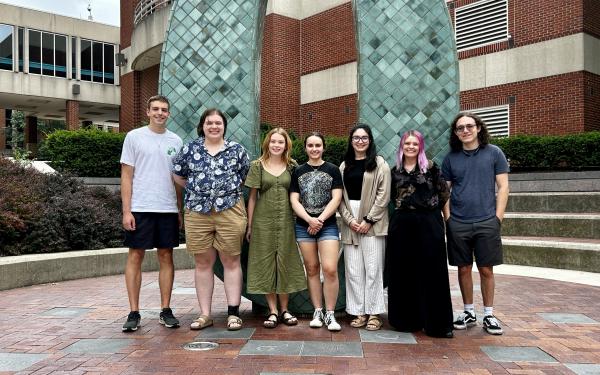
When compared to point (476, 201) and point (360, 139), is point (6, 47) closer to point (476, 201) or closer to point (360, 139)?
point (360, 139)

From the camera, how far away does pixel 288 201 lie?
4230mm

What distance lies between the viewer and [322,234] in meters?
4.19

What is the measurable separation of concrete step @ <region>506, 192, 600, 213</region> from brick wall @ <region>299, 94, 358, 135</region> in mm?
7579

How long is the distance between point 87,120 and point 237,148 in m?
34.3

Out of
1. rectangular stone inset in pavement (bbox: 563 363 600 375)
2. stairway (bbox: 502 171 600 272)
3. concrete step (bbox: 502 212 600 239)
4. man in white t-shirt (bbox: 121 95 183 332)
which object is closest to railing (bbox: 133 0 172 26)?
stairway (bbox: 502 171 600 272)

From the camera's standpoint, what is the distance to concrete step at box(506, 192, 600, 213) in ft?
30.1

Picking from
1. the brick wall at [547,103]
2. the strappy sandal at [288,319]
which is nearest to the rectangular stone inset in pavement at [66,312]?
the strappy sandal at [288,319]

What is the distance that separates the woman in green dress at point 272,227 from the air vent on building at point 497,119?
1143cm

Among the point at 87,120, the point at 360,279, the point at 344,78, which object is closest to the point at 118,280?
the point at 360,279

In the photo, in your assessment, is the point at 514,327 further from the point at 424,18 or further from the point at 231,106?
the point at 231,106

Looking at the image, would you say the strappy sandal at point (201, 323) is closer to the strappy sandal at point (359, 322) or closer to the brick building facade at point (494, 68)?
the strappy sandal at point (359, 322)

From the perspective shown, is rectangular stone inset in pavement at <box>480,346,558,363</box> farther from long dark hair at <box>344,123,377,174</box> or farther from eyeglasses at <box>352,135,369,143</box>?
eyeglasses at <box>352,135,369,143</box>

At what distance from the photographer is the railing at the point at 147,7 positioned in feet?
60.3

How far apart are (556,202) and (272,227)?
7.20 m
